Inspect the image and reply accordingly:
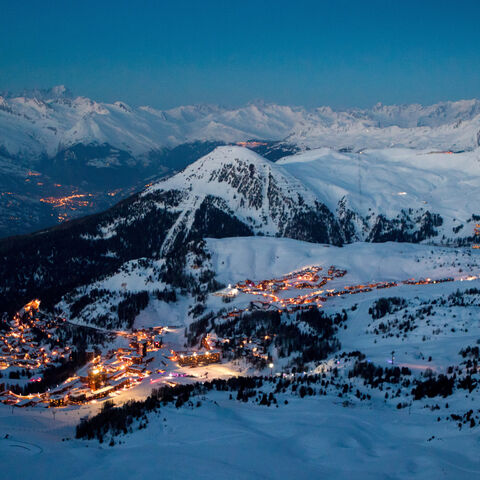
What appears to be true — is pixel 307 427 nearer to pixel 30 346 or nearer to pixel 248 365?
pixel 248 365

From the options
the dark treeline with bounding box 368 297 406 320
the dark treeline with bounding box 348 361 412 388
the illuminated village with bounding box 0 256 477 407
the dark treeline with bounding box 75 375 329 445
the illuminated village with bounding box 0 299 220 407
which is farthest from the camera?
the dark treeline with bounding box 368 297 406 320

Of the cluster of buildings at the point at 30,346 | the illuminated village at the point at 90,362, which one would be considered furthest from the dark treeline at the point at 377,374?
A: the cluster of buildings at the point at 30,346

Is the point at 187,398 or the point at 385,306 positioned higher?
the point at 385,306

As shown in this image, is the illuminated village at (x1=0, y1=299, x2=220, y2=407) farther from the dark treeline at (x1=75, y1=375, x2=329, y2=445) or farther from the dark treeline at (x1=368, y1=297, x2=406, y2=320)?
the dark treeline at (x1=368, y1=297, x2=406, y2=320)

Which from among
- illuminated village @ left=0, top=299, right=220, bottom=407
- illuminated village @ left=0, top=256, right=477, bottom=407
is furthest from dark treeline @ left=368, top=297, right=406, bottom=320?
illuminated village @ left=0, top=299, right=220, bottom=407

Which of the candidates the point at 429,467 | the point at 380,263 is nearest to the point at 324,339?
the point at 429,467

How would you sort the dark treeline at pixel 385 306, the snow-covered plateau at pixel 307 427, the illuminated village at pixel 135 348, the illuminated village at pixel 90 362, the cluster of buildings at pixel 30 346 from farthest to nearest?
1. the dark treeline at pixel 385 306
2. the cluster of buildings at pixel 30 346
3. the illuminated village at pixel 135 348
4. the illuminated village at pixel 90 362
5. the snow-covered plateau at pixel 307 427

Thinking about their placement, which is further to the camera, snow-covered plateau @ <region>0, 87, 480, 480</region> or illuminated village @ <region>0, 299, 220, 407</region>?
illuminated village @ <region>0, 299, 220, 407</region>

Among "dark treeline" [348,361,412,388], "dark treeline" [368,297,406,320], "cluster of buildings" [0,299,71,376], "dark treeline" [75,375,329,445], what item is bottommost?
"cluster of buildings" [0,299,71,376]

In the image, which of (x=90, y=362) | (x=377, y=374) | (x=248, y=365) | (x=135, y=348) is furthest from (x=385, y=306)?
(x=90, y=362)

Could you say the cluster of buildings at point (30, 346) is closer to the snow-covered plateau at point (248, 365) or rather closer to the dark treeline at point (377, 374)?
the snow-covered plateau at point (248, 365)

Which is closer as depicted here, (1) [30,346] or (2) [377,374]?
(2) [377,374]

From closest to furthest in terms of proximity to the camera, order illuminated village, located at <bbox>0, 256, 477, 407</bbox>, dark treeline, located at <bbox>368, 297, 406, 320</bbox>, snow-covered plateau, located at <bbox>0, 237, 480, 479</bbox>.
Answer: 1. snow-covered plateau, located at <bbox>0, 237, 480, 479</bbox>
2. illuminated village, located at <bbox>0, 256, 477, 407</bbox>
3. dark treeline, located at <bbox>368, 297, 406, 320</bbox>
